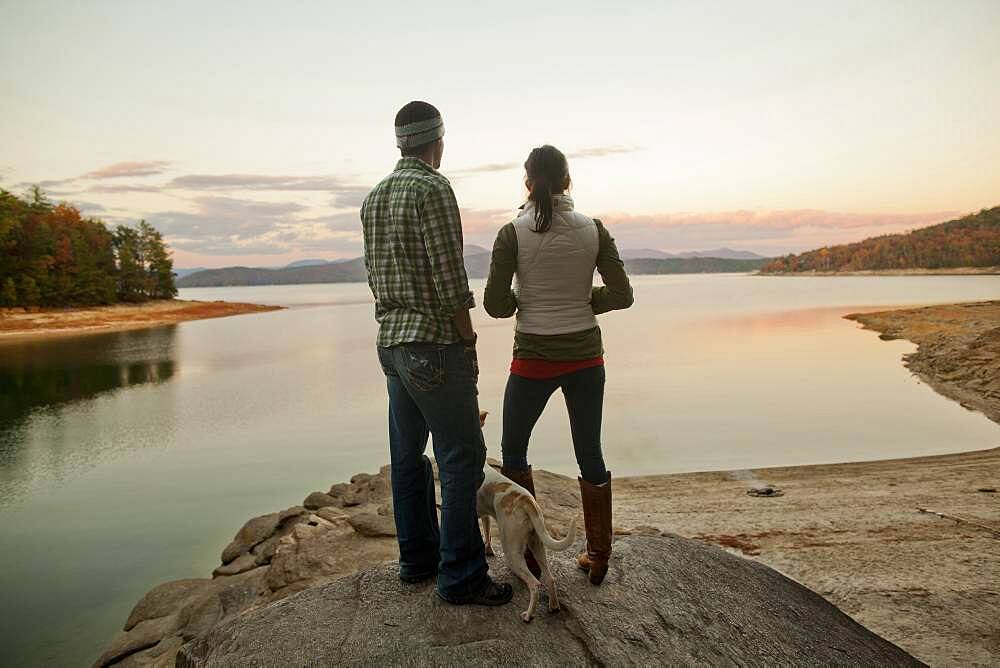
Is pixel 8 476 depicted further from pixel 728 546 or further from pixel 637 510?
pixel 728 546

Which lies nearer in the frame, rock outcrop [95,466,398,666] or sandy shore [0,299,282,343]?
rock outcrop [95,466,398,666]

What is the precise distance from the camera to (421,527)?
3.41 meters

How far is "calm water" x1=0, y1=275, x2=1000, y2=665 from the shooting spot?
862cm

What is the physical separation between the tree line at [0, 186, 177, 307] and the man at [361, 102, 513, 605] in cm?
6001

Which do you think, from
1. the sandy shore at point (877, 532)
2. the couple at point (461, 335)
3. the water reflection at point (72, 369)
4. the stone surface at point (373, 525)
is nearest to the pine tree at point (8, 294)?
the water reflection at point (72, 369)

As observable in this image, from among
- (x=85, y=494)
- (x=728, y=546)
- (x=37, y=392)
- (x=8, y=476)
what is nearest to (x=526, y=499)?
(x=728, y=546)

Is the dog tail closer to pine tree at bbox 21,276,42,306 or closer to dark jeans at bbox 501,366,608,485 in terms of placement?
dark jeans at bbox 501,366,608,485

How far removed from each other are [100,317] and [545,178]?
205ft

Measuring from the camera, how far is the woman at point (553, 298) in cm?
324

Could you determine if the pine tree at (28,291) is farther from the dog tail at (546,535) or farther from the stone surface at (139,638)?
the dog tail at (546,535)

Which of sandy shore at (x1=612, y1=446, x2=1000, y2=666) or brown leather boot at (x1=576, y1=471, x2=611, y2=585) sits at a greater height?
brown leather boot at (x1=576, y1=471, x2=611, y2=585)

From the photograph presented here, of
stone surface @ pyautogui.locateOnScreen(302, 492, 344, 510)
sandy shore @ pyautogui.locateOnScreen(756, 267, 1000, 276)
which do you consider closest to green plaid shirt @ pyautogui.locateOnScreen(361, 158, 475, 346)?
stone surface @ pyautogui.locateOnScreen(302, 492, 344, 510)

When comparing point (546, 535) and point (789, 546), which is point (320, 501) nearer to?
point (789, 546)

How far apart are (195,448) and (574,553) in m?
14.1
